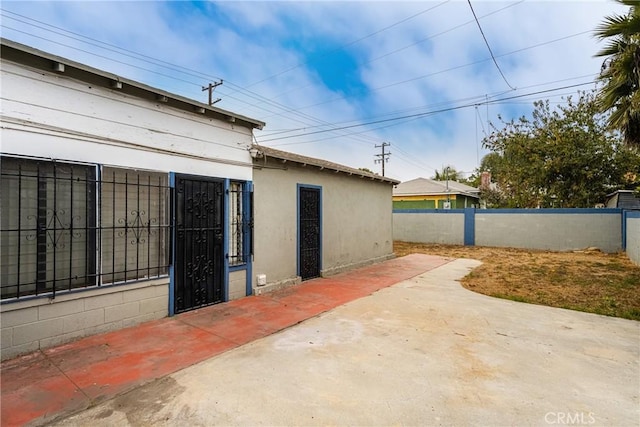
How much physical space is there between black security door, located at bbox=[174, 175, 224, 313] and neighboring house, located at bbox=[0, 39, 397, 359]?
18 mm

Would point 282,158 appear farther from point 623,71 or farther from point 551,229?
point 551,229

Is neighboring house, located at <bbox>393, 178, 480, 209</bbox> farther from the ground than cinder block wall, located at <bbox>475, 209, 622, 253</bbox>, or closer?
farther from the ground

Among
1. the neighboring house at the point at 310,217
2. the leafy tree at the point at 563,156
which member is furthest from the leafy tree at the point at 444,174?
the neighboring house at the point at 310,217

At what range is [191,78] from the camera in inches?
542

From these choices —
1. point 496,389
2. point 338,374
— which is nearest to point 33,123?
point 338,374

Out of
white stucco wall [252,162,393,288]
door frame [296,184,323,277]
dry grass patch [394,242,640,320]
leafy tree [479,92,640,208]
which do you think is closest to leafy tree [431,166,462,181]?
leafy tree [479,92,640,208]

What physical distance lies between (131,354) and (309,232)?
15.1 ft

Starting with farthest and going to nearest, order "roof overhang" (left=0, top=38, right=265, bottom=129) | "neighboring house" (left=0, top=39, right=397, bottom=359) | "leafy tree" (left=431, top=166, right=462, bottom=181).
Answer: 1. "leafy tree" (left=431, top=166, right=462, bottom=181)
2. "neighboring house" (left=0, top=39, right=397, bottom=359)
3. "roof overhang" (left=0, top=38, right=265, bottom=129)

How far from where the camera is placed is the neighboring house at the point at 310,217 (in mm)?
6277

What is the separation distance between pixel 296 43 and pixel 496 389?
10157mm

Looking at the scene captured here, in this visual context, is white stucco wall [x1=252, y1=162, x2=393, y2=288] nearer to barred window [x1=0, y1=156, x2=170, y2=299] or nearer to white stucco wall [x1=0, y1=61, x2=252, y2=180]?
white stucco wall [x1=0, y1=61, x2=252, y2=180]

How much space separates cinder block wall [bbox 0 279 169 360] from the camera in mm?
3305

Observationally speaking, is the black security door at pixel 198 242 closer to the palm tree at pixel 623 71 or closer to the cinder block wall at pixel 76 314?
the cinder block wall at pixel 76 314

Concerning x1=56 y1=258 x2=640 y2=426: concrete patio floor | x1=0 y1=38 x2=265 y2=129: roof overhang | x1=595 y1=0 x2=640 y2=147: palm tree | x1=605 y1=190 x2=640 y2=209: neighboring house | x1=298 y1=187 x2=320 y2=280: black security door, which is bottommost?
x1=56 y1=258 x2=640 y2=426: concrete patio floor
